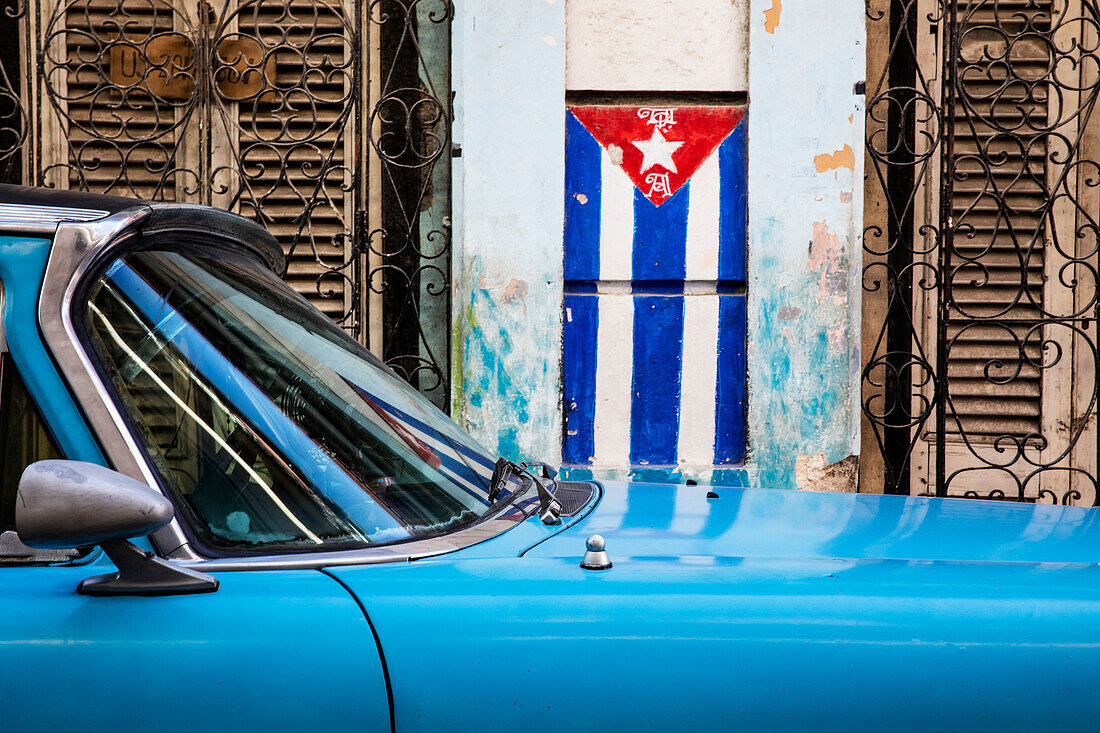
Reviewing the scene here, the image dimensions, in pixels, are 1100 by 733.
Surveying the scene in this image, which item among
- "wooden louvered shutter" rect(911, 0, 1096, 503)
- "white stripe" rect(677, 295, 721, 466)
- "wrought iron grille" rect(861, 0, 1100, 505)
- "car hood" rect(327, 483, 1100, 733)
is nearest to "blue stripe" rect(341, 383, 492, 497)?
"car hood" rect(327, 483, 1100, 733)

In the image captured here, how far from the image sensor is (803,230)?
421 centimetres

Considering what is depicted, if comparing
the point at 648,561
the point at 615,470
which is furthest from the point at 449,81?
the point at 648,561

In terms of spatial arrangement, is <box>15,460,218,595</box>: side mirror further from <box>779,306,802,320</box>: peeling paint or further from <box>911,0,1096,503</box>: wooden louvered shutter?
<box>911,0,1096,503</box>: wooden louvered shutter

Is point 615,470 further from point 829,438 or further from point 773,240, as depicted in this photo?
point 773,240

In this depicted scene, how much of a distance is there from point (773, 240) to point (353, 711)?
3.53 meters

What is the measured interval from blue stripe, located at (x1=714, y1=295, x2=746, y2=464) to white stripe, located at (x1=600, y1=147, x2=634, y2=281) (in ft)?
1.68

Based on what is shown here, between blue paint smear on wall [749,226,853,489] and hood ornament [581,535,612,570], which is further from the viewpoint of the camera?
blue paint smear on wall [749,226,853,489]

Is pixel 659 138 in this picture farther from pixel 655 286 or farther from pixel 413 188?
pixel 413 188

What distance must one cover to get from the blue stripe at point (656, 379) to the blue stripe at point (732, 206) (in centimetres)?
30

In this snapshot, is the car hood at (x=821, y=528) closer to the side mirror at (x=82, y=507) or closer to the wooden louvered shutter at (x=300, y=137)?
the side mirror at (x=82, y=507)

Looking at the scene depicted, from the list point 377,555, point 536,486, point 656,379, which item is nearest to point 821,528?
point 536,486

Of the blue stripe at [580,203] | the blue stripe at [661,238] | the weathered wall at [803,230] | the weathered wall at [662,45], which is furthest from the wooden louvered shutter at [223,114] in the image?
the weathered wall at [803,230]

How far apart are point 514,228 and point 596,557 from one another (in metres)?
3.09

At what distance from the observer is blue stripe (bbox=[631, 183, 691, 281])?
4.26 m
